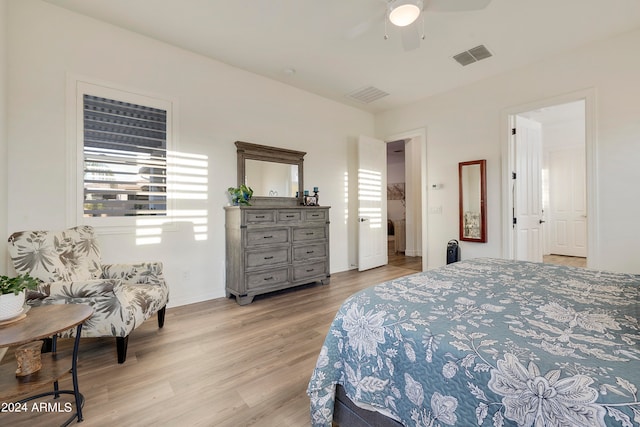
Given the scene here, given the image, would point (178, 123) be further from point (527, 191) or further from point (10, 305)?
point (527, 191)

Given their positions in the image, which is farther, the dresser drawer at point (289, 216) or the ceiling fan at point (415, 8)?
the dresser drawer at point (289, 216)

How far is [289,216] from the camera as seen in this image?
3822mm

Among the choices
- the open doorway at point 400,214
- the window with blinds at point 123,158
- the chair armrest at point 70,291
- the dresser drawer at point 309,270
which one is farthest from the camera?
the open doorway at point 400,214

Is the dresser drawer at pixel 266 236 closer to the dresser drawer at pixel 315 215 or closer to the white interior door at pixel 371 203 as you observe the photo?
the dresser drawer at pixel 315 215

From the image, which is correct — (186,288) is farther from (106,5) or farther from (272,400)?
(106,5)

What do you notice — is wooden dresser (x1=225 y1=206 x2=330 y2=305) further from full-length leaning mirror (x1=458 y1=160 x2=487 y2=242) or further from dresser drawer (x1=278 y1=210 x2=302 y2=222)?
full-length leaning mirror (x1=458 y1=160 x2=487 y2=242)

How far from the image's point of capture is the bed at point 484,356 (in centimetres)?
75

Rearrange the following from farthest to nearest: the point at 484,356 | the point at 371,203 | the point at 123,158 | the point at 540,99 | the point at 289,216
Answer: the point at 371,203
the point at 289,216
the point at 540,99
the point at 123,158
the point at 484,356

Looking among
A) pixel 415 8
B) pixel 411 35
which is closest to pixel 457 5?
pixel 415 8

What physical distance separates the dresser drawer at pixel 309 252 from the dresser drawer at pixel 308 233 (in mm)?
113

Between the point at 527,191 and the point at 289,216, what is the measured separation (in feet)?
11.6

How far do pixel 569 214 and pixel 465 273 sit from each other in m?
6.06

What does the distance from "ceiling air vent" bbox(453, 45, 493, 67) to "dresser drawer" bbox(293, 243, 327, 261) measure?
3036mm

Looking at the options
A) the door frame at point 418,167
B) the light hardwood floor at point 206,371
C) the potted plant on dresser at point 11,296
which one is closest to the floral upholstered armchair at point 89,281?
the light hardwood floor at point 206,371
